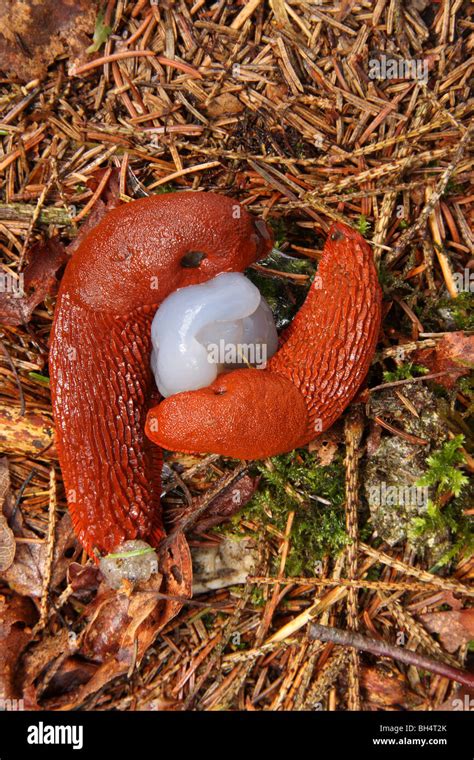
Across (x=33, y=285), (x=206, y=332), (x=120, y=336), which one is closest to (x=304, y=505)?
(x=206, y=332)

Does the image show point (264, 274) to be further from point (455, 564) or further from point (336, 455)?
point (455, 564)

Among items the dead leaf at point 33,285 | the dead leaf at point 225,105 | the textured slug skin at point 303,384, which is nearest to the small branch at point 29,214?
the dead leaf at point 33,285

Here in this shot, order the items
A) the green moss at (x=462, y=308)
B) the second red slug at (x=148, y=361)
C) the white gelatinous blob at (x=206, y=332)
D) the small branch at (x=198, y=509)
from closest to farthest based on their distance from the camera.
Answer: the second red slug at (x=148, y=361)
the white gelatinous blob at (x=206, y=332)
the green moss at (x=462, y=308)
the small branch at (x=198, y=509)

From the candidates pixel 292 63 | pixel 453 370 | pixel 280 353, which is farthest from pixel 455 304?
pixel 292 63

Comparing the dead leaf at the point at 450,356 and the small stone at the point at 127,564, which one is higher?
the dead leaf at the point at 450,356

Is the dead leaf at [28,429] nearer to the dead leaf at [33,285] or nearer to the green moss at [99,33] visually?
the dead leaf at [33,285]
